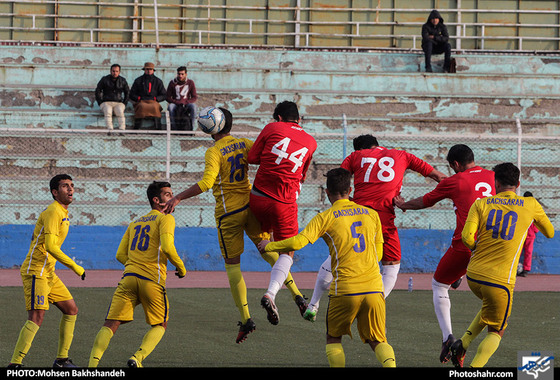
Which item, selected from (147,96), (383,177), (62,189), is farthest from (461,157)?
(147,96)

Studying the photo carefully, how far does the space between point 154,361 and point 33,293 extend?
4.66 feet

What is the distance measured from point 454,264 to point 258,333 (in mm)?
2823

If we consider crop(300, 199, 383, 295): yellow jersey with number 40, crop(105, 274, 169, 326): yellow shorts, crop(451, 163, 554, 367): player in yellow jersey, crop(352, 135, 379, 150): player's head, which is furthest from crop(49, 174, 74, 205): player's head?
crop(451, 163, 554, 367): player in yellow jersey

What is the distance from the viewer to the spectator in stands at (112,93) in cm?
1949

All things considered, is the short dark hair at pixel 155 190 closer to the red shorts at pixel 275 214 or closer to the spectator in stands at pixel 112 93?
the red shorts at pixel 275 214

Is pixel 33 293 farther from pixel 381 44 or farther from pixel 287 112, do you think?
pixel 381 44

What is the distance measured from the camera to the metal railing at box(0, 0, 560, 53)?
957 inches

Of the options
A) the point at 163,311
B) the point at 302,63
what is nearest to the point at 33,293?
the point at 163,311

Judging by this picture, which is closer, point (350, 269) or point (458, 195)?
point (350, 269)

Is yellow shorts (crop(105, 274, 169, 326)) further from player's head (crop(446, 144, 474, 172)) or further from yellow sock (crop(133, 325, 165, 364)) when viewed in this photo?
player's head (crop(446, 144, 474, 172))

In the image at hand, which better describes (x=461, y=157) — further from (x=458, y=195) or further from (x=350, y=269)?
(x=350, y=269)

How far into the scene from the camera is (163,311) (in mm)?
7957

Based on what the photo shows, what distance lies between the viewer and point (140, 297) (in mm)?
7938

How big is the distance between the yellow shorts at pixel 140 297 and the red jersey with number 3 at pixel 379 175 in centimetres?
279
